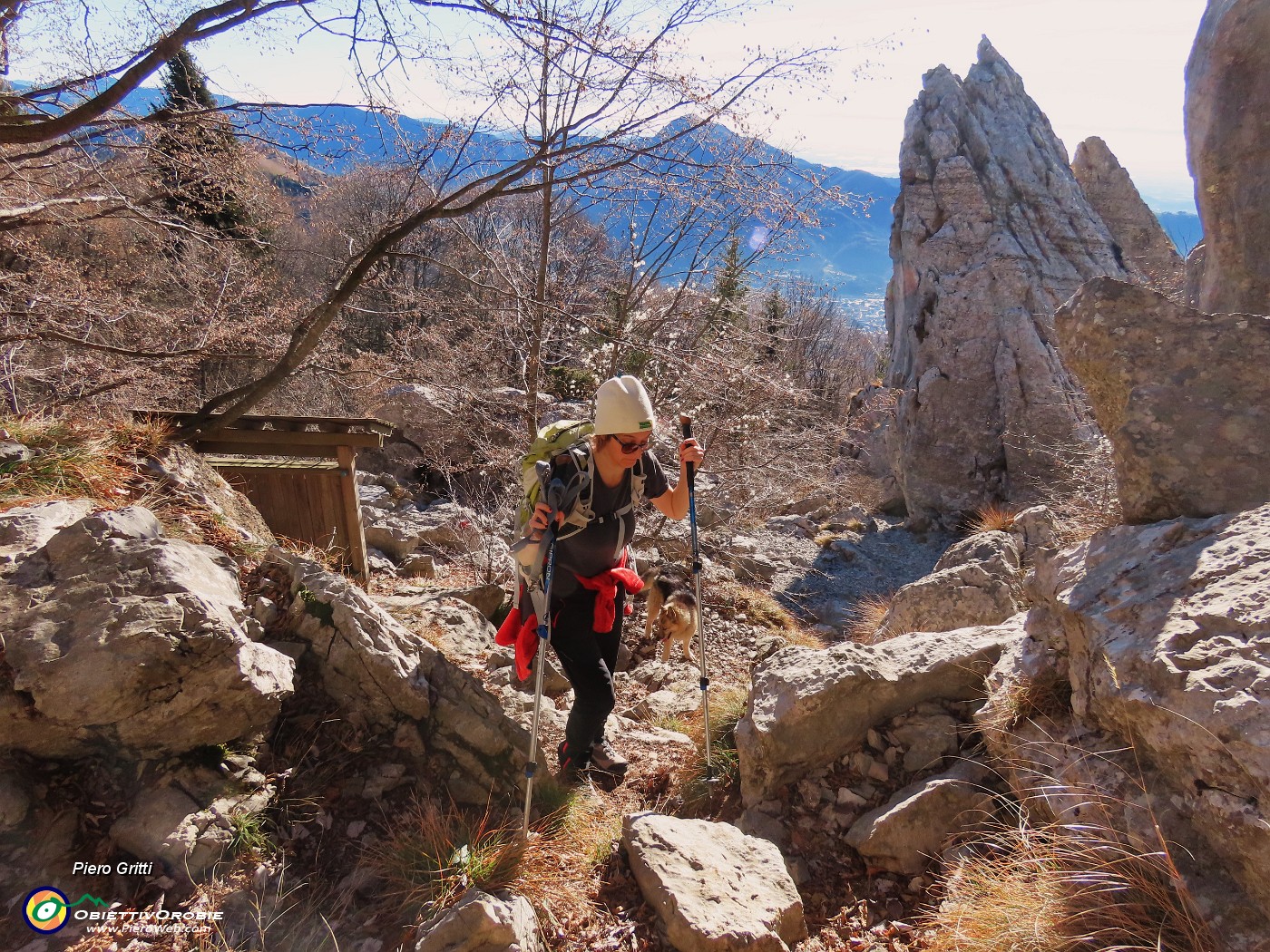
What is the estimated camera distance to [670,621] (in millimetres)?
6898

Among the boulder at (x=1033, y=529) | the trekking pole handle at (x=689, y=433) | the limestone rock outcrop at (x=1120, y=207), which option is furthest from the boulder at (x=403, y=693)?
the limestone rock outcrop at (x=1120, y=207)

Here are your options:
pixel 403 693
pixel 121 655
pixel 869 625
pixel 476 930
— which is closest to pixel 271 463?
pixel 403 693

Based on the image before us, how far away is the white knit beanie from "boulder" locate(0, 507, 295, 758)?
1.92 m

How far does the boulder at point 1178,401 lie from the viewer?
9.80 ft

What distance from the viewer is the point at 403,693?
366cm

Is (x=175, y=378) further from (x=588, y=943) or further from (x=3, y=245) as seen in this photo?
(x=588, y=943)

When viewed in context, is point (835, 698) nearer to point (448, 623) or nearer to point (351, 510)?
point (448, 623)

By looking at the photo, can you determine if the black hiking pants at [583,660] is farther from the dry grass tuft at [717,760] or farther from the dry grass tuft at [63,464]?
the dry grass tuft at [63,464]

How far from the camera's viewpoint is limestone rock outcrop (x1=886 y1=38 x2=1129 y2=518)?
17969 mm

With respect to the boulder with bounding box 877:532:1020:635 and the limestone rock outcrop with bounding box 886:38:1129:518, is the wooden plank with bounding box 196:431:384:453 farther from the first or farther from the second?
the limestone rock outcrop with bounding box 886:38:1129:518

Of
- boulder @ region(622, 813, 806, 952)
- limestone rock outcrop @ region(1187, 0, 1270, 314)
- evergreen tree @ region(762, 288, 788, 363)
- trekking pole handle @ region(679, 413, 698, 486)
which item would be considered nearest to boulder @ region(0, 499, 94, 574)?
boulder @ region(622, 813, 806, 952)

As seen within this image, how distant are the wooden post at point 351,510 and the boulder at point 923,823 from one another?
4.51 m

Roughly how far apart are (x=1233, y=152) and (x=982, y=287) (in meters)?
13.6

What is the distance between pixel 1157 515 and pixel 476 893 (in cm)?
324
